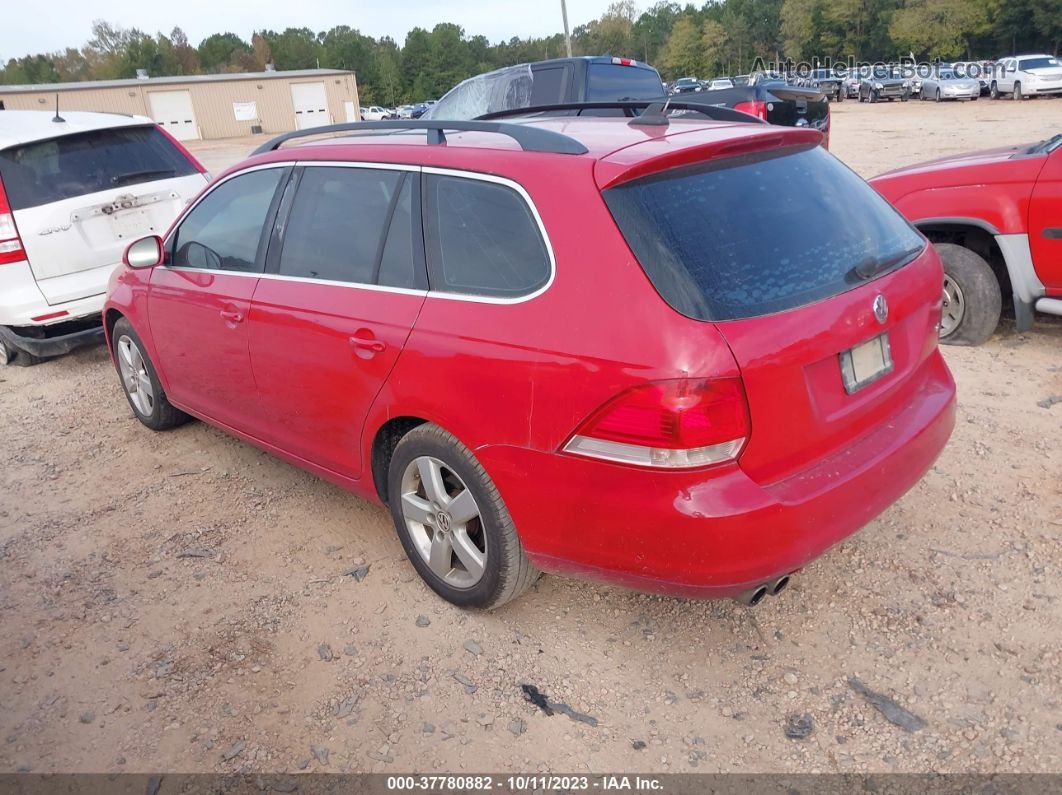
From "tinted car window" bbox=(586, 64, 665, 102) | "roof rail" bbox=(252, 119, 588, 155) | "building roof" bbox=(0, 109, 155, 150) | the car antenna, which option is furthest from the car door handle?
"tinted car window" bbox=(586, 64, 665, 102)

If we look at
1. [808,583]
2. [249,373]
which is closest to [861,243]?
[808,583]

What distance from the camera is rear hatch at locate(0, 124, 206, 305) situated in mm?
5879

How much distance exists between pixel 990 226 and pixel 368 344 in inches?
162

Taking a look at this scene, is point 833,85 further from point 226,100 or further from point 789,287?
point 789,287

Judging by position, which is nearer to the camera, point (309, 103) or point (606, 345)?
point (606, 345)

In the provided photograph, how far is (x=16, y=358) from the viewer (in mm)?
6742

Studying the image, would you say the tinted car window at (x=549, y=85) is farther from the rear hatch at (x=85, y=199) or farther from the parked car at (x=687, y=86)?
the parked car at (x=687, y=86)

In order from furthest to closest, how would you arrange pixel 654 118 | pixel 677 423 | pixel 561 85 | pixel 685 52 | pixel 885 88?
pixel 685 52
pixel 885 88
pixel 561 85
pixel 654 118
pixel 677 423

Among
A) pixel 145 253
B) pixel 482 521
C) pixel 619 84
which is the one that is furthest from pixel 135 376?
pixel 619 84

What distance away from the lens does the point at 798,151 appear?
3.04m

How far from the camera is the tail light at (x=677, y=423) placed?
91.7 inches

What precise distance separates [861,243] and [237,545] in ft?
9.53

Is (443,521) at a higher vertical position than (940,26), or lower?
lower

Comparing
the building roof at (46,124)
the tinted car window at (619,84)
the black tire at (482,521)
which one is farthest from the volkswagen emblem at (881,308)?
the tinted car window at (619,84)
